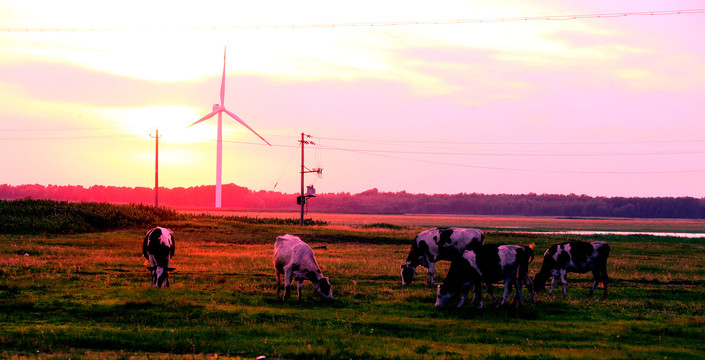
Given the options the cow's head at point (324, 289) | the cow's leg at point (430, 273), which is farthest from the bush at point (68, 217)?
the cow's head at point (324, 289)

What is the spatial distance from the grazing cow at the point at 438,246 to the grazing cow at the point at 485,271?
4.84m

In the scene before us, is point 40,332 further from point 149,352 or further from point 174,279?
point 174,279

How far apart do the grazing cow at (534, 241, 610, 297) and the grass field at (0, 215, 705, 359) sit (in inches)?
40.2

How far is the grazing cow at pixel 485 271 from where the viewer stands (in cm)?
2080

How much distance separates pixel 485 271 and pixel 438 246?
5453 mm

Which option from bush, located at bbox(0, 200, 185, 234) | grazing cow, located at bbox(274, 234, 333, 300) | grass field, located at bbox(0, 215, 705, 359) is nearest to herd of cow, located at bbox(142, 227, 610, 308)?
grazing cow, located at bbox(274, 234, 333, 300)

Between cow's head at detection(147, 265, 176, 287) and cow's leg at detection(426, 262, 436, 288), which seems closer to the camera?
cow's head at detection(147, 265, 176, 287)

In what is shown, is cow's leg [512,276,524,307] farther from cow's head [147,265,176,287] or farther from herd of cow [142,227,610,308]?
cow's head [147,265,176,287]

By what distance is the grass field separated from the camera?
15.1 metres

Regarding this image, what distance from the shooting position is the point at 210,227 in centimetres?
6788

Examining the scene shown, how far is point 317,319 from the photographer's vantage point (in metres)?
18.7

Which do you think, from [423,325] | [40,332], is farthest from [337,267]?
[40,332]

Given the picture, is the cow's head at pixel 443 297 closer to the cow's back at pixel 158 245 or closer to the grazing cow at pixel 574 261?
the grazing cow at pixel 574 261

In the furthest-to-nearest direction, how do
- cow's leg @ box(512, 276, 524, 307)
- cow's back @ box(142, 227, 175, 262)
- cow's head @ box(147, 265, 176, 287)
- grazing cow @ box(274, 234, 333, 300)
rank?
cow's back @ box(142, 227, 175, 262)
cow's head @ box(147, 265, 176, 287)
grazing cow @ box(274, 234, 333, 300)
cow's leg @ box(512, 276, 524, 307)
